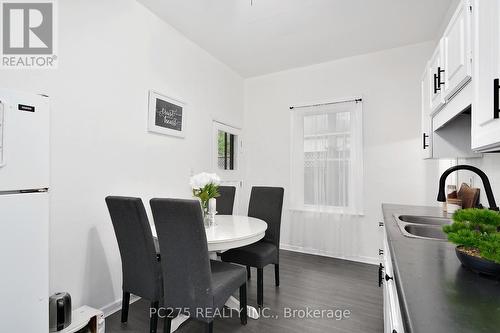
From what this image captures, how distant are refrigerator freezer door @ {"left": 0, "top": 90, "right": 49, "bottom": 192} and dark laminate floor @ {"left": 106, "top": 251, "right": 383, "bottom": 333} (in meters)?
1.38

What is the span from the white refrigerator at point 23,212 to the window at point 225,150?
2.49 metres

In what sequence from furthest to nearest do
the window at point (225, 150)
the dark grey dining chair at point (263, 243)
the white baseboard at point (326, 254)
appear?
the window at point (225, 150)
the white baseboard at point (326, 254)
the dark grey dining chair at point (263, 243)

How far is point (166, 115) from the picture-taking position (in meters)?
2.74

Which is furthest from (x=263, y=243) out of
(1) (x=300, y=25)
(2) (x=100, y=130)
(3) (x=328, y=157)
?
(1) (x=300, y=25)

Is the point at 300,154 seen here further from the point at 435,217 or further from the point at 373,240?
the point at 435,217

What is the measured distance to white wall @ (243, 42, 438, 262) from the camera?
3.18 metres

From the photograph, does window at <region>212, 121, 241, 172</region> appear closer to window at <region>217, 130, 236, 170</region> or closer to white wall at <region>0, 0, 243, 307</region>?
window at <region>217, 130, 236, 170</region>

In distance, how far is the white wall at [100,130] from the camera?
183 centimetres

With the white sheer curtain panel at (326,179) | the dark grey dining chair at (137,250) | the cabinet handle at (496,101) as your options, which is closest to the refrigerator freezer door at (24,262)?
the dark grey dining chair at (137,250)

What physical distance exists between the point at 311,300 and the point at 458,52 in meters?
2.23

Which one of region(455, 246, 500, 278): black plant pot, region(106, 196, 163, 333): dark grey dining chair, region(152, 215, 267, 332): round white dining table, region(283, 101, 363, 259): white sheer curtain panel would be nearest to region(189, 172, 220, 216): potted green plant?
region(152, 215, 267, 332): round white dining table

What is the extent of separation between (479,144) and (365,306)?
1911mm

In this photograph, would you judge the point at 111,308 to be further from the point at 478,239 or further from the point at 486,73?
the point at 486,73

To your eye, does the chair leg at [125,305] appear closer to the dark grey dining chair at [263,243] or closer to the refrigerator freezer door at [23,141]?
the dark grey dining chair at [263,243]
